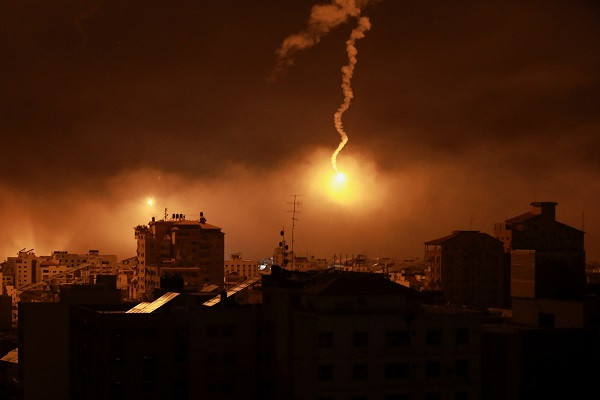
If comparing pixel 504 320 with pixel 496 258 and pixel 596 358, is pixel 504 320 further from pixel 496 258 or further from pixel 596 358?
pixel 496 258

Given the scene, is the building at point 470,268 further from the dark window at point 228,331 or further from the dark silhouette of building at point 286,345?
the dark window at point 228,331

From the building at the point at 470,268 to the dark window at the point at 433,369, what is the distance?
149ft

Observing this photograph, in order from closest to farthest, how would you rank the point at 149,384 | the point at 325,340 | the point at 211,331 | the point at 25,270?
the point at 325,340, the point at 211,331, the point at 149,384, the point at 25,270

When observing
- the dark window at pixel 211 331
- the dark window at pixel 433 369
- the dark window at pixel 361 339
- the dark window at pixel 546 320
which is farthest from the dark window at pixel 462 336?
the dark window at pixel 211 331

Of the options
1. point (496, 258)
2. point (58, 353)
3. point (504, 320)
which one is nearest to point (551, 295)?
point (504, 320)

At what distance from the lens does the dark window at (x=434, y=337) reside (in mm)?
23922

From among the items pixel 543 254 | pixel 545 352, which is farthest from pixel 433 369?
pixel 543 254

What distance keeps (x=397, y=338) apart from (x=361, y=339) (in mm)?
947

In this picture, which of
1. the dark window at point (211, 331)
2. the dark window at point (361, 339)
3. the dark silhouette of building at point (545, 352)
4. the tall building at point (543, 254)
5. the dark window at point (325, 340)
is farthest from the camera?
the tall building at point (543, 254)

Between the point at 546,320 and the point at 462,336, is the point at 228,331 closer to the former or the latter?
the point at 462,336

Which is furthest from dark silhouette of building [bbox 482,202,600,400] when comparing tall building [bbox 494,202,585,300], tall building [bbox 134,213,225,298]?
tall building [bbox 134,213,225,298]

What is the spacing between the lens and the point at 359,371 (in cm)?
2334

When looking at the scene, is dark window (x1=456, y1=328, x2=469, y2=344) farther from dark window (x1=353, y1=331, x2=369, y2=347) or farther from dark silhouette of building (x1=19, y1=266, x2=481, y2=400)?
dark window (x1=353, y1=331, x2=369, y2=347)

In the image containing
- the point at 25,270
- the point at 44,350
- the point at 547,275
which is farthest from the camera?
the point at 25,270
